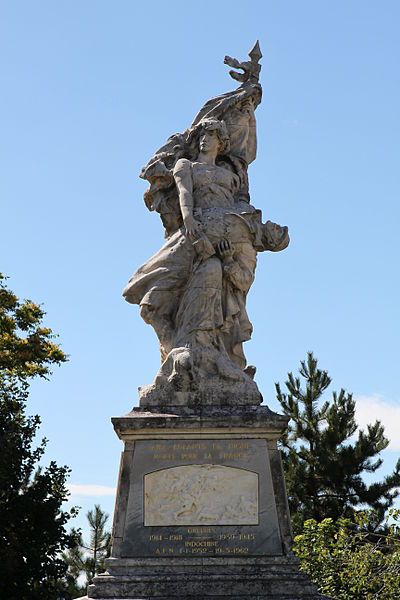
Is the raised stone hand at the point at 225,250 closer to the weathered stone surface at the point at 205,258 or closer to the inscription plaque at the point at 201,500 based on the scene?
the weathered stone surface at the point at 205,258

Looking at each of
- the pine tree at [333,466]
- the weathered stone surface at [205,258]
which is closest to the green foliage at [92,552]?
the pine tree at [333,466]

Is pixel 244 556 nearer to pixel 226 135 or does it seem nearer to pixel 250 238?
pixel 250 238

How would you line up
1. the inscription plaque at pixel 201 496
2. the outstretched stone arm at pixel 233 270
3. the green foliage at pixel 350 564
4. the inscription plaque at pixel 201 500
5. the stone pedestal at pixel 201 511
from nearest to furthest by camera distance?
1. the stone pedestal at pixel 201 511
2. the inscription plaque at pixel 201 500
3. the inscription plaque at pixel 201 496
4. the outstretched stone arm at pixel 233 270
5. the green foliage at pixel 350 564

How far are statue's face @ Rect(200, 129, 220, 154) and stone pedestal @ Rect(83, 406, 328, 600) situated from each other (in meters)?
3.19

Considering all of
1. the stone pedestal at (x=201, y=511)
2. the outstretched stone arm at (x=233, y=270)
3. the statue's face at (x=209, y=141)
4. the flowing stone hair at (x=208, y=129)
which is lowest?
the stone pedestal at (x=201, y=511)

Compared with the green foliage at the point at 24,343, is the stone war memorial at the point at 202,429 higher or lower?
lower

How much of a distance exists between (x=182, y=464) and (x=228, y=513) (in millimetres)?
646

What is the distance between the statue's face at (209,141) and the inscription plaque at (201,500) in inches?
138

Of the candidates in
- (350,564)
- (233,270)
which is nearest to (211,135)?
(233,270)

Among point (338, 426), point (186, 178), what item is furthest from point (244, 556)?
point (338, 426)

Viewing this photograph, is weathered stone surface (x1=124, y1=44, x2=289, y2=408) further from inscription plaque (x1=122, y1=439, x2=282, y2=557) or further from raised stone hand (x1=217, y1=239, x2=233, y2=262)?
inscription plaque (x1=122, y1=439, x2=282, y2=557)

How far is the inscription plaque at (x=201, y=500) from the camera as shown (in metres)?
9.48

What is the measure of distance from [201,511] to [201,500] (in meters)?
0.10

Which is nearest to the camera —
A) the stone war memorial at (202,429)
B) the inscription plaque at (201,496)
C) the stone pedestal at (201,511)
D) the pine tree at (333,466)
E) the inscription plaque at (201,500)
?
the stone pedestal at (201,511)
